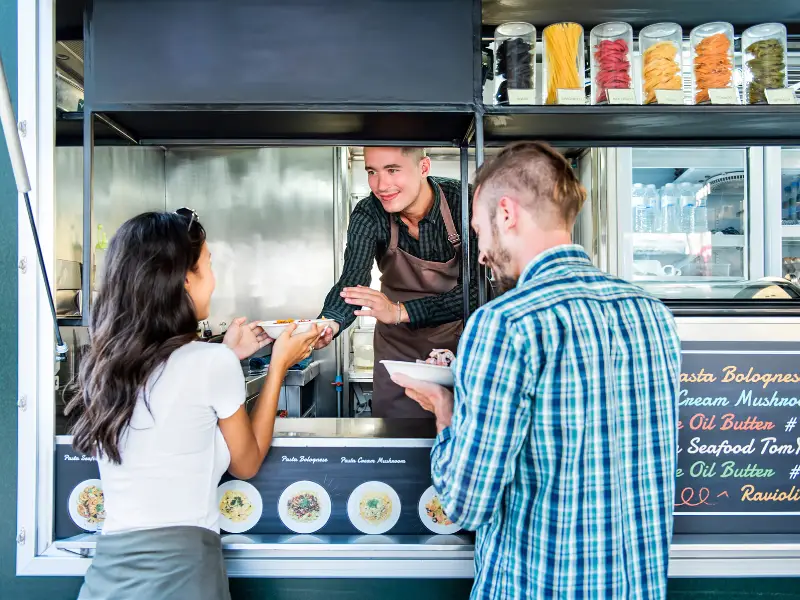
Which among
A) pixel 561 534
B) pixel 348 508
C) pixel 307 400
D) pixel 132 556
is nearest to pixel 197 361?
pixel 132 556

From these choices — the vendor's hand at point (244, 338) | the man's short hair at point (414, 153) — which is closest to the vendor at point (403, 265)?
the man's short hair at point (414, 153)

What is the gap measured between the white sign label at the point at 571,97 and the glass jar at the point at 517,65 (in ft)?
0.24

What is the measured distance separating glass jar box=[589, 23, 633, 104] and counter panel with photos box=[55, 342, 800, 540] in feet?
2.43

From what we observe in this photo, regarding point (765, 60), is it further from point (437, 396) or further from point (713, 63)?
point (437, 396)

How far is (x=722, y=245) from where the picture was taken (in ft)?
11.8

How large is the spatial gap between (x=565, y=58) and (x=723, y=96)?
17.0 inches

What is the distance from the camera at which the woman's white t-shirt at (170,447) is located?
117cm

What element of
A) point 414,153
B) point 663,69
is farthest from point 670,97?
point 414,153

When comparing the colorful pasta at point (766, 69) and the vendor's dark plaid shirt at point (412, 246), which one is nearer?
the colorful pasta at point (766, 69)

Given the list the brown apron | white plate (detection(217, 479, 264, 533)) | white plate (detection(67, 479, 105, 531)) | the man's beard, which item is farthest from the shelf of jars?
white plate (detection(67, 479, 105, 531))

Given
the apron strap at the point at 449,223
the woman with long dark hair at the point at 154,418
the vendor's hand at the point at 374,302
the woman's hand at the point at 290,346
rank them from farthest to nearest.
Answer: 1. the apron strap at the point at 449,223
2. the vendor's hand at the point at 374,302
3. the woman's hand at the point at 290,346
4. the woman with long dark hair at the point at 154,418

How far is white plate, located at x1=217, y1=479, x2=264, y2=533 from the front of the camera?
1.59 m

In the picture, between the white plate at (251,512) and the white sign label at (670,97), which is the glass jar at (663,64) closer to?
the white sign label at (670,97)

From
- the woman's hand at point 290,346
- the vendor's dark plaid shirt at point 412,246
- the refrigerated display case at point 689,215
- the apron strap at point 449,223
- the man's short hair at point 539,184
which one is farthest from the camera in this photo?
the refrigerated display case at point 689,215
